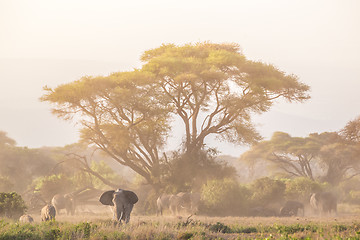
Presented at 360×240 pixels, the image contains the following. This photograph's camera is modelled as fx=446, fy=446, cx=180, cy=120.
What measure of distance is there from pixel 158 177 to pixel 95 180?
11.1 meters

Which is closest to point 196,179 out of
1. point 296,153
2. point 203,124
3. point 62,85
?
point 203,124

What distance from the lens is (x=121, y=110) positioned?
34781mm

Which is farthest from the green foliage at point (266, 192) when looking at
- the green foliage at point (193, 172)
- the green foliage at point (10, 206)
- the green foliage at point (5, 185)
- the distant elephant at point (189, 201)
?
the green foliage at point (5, 185)

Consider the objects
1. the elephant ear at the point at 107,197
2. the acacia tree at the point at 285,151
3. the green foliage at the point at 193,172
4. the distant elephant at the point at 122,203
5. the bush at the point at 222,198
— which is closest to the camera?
the distant elephant at the point at 122,203

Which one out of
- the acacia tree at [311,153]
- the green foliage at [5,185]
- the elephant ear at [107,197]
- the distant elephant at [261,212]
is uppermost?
the acacia tree at [311,153]

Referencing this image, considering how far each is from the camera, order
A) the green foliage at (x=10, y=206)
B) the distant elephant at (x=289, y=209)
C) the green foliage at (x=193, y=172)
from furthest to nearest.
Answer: the green foliage at (x=193, y=172) < the distant elephant at (x=289, y=209) < the green foliage at (x=10, y=206)

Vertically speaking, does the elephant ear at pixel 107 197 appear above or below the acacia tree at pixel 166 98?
below

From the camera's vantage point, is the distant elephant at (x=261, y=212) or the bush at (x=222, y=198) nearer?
the bush at (x=222, y=198)

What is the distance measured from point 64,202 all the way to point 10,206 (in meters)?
11.2

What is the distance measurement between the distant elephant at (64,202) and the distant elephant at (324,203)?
1810cm

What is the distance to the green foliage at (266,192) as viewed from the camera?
31.7 m

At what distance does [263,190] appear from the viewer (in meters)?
31.9

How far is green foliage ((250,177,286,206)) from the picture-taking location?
104 feet

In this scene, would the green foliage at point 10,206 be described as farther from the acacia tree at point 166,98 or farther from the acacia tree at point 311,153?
the acacia tree at point 311,153
